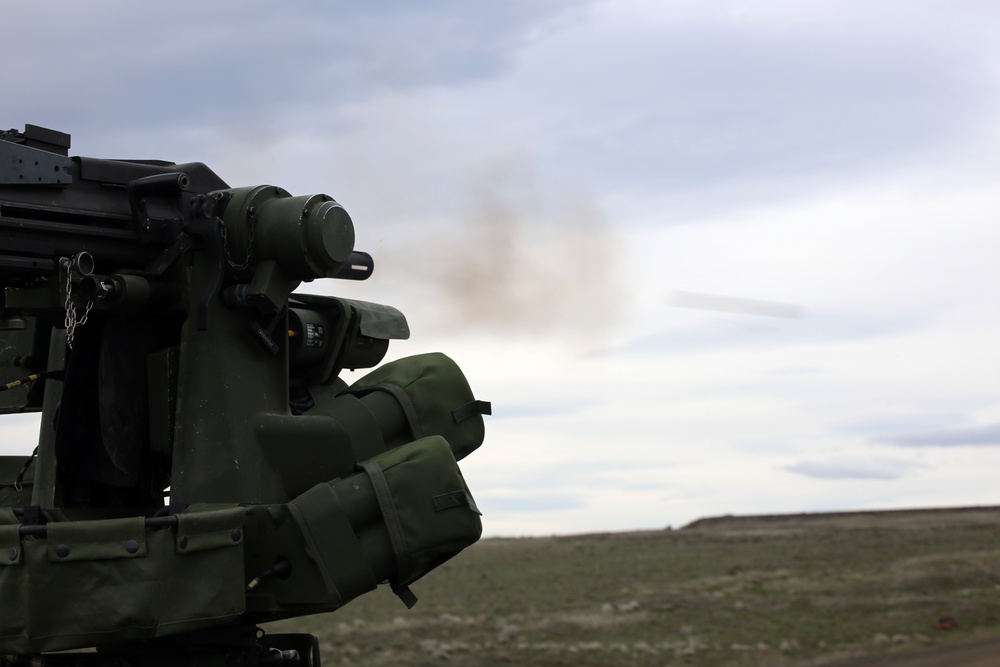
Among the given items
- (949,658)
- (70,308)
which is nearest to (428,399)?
(70,308)

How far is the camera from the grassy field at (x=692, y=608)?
21531mm

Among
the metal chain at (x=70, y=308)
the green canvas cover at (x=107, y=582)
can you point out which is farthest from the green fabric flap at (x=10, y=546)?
the metal chain at (x=70, y=308)

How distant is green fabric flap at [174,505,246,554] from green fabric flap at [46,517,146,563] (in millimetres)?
198

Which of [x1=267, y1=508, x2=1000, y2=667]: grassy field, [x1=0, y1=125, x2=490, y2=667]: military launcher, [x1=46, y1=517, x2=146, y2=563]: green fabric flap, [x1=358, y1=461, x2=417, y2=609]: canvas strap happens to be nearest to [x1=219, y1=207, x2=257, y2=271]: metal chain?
[x1=0, y1=125, x2=490, y2=667]: military launcher

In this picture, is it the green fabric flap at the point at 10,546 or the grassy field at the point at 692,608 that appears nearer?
the green fabric flap at the point at 10,546

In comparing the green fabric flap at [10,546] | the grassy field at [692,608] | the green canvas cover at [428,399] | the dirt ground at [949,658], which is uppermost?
the green canvas cover at [428,399]

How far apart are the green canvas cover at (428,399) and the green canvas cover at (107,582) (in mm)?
1556

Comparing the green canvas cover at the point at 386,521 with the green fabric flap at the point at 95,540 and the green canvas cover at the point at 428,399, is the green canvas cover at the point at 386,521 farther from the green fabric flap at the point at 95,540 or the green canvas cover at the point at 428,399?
the green fabric flap at the point at 95,540

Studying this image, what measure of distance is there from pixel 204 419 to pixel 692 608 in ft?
72.6

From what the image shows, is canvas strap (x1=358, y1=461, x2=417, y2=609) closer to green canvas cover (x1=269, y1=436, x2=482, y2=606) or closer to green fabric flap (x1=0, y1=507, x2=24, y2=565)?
green canvas cover (x1=269, y1=436, x2=482, y2=606)

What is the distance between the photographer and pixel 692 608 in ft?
88.5

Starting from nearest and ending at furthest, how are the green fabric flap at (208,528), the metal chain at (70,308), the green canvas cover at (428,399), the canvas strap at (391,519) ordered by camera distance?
1. the green fabric flap at (208,528)
2. the metal chain at (70,308)
3. the canvas strap at (391,519)
4. the green canvas cover at (428,399)

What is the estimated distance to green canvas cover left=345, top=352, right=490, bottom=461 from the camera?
725cm

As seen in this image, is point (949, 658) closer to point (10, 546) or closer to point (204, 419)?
point (204, 419)
